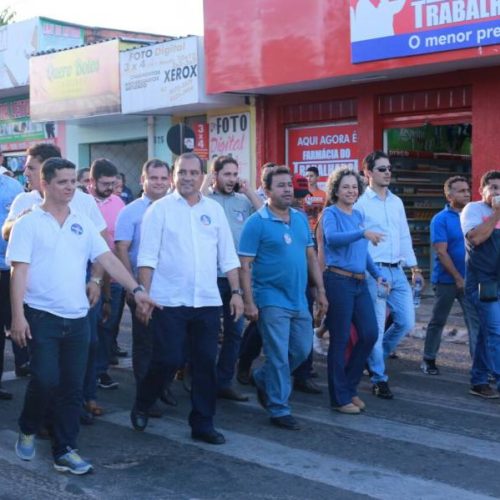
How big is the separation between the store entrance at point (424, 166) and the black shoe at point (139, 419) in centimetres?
942

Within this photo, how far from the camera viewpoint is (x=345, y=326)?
294 inches

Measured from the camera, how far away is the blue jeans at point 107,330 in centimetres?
826

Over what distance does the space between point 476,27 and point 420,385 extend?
570 cm

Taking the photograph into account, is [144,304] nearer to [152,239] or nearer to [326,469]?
[152,239]

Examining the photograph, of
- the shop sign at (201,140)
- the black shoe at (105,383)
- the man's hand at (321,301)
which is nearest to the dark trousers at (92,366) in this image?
the black shoe at (105,383)

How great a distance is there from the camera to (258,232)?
7074 mm

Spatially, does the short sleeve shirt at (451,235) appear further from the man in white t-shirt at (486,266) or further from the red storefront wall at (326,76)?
the red storefront wall at (326,76)

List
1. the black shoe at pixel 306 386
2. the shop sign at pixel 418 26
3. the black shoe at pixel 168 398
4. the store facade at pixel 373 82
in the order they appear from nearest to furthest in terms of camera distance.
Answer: the black shoe at pixel 168 398 → the black shoe at pixel 306 386 → the shop sign at pixel 418 26 → the store facade at pixel 373 82

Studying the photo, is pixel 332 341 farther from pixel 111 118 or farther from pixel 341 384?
pixel 111 118

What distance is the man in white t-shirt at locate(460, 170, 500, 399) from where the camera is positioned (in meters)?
8.09

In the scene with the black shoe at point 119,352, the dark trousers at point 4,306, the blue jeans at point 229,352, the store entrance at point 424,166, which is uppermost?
the store entrance at point 424,166

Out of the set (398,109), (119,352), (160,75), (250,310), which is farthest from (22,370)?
(160,75)

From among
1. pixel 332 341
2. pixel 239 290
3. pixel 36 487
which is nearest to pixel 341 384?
pixel 332 341

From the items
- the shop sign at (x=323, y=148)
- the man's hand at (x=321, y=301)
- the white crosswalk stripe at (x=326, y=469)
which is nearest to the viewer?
the white crosswalk stripe at (x=326, y=469)
